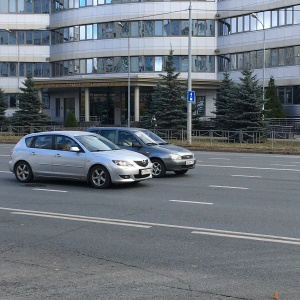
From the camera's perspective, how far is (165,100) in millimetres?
41469

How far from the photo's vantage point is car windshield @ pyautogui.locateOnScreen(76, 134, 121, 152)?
552 inches

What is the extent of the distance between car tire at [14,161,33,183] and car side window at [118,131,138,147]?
10.8 ft

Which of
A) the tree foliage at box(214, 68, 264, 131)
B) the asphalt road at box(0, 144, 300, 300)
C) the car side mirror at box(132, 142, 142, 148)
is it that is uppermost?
the tree foliage at box(214, 68, 264, 131)

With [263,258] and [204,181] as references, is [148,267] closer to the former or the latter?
[263,258]

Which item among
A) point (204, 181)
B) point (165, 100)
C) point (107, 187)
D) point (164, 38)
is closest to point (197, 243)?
point (107, 187)

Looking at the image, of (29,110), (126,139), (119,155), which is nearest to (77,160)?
(119,155)

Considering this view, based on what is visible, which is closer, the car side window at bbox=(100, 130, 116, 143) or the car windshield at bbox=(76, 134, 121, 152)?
the car windshield at bbox=(76, 134, 121, 152)

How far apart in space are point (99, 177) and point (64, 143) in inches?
59.4

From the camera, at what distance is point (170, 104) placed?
41.5 m

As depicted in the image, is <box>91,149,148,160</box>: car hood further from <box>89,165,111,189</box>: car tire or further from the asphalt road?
the asphalt road

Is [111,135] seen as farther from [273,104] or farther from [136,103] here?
[136,103]

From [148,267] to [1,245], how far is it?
244cm

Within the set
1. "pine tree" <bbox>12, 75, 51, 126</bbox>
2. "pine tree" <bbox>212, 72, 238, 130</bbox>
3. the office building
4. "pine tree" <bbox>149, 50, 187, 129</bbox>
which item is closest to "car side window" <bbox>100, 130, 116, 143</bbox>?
"pine tree" <bbox>212, 72, 238, 130</bbox>

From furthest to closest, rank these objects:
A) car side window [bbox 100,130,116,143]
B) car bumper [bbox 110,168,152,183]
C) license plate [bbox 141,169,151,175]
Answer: car side window [bbox 100,130,116,143] < license plate [bbox 141,169,151,175] < car bumper [bbox 110,168,152,183]
